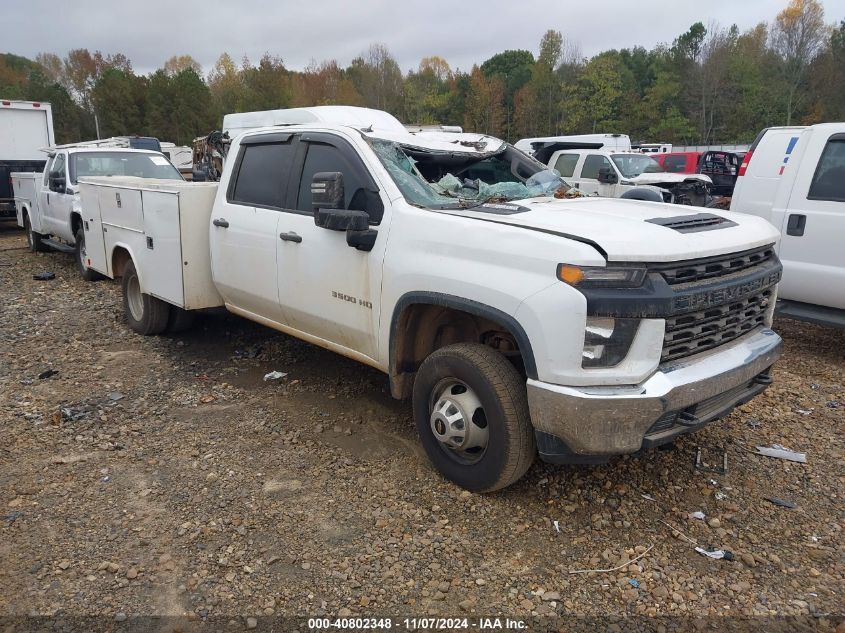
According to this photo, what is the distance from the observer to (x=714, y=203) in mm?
12828

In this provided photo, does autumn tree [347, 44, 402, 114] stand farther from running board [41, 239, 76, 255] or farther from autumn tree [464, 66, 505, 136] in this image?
running board [41, 239, 76, 255]

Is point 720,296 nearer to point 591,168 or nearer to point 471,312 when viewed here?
point 471,312

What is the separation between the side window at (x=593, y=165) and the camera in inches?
609

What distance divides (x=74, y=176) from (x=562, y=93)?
54.1 metres

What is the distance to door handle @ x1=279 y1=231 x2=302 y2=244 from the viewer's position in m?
4.36

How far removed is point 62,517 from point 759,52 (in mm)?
69314

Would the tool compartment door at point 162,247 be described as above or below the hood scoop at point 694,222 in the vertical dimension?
Result: below

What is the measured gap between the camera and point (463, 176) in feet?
15.4

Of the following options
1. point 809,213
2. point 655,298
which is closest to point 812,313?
point 809,213

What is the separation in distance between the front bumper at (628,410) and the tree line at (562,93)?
166 feet

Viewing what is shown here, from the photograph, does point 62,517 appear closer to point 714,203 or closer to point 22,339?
point 22,339

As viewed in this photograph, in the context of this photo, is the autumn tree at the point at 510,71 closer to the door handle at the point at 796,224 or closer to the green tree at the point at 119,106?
the green tree at the point at 119,106

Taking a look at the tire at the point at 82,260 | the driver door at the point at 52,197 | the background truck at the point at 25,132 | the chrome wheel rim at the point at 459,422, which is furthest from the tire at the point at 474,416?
the background truck at the point at 25,132

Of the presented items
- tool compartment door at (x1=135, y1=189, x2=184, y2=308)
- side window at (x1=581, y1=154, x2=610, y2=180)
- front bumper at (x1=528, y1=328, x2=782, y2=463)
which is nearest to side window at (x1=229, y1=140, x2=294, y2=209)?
tool compartment door at (x1=135, y1=189, x2=184, y2=308)
